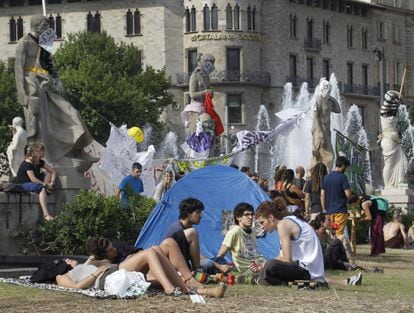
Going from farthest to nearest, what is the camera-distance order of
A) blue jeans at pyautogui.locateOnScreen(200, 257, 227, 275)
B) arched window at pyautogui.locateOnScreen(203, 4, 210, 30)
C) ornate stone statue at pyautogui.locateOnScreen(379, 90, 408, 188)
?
arched window at pyautogui.locateOnScreen(203, 4, 210, 30), ornate stone statue at pyautogui.locateOnScreen(379, 90, 408, 188), blue jeans at pyautogui.locateOnScreen(200, 257, 227, 275)

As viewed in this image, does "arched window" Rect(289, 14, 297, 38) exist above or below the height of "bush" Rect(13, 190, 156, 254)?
above

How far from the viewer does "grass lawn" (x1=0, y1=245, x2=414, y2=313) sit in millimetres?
16844

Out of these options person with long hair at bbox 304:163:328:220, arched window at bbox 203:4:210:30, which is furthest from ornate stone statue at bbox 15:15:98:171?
arched window at bbox 203:4:210:30

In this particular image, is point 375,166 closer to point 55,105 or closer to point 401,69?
point 401,69

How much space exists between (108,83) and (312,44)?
77.0 feet

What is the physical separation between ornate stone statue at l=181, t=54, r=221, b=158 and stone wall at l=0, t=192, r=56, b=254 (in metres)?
12.4

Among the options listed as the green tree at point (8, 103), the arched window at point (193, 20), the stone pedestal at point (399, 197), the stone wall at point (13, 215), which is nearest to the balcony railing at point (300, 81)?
the arched window at point (193, 20)

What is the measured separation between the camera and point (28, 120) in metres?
26.6

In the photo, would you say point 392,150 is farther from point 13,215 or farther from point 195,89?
point 13,215

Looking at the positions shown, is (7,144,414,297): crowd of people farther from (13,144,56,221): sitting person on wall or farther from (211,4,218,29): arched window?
(211,4,218,29): arched window

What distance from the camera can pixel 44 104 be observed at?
26516 millimetres

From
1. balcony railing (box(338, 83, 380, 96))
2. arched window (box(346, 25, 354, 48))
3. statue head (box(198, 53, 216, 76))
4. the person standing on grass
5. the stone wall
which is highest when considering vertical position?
arched window (box(346, 25, 354, 48))

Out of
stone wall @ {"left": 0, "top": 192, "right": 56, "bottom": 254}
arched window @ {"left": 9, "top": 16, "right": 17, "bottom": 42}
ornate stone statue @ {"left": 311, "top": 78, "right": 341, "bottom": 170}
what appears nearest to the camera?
stone wall @ {"left": 0, "top": 192, "right": 56, "bottom": 254}

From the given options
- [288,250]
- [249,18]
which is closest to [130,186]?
[288,250]
